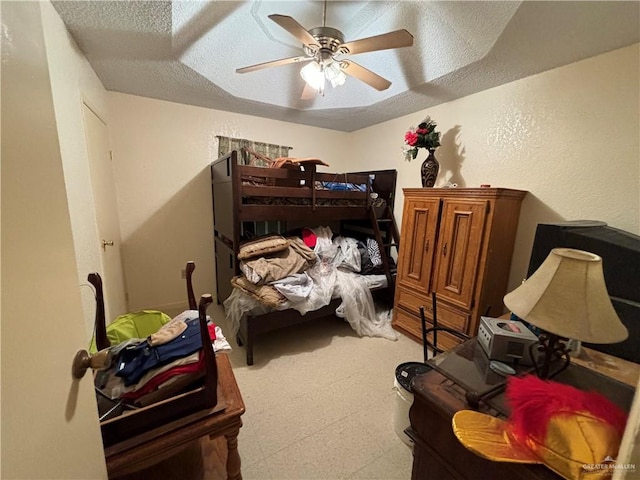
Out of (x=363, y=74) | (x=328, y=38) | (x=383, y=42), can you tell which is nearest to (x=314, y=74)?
(x=328, y=38)

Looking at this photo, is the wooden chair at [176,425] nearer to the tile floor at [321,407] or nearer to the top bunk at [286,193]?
the tile floor at [321,407]

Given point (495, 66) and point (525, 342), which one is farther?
point (495, 66)

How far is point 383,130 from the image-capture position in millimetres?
3510

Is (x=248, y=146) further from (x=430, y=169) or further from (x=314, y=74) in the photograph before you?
(x=430, y=169)

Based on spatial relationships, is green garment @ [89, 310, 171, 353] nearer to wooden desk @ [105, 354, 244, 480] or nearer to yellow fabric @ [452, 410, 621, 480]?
wooden desk @ [105, 354, 244, 480]

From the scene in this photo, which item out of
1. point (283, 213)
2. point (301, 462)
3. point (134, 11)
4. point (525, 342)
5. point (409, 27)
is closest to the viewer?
point (525, 342)

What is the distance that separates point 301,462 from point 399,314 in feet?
5.55

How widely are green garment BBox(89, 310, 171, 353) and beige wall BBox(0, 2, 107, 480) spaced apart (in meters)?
0.93

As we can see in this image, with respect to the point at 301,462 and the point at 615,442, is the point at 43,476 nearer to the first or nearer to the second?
the point at 615,442

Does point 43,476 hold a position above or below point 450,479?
above

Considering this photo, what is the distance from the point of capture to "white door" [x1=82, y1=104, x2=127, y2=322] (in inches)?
79.5

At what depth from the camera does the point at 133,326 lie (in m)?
1.47

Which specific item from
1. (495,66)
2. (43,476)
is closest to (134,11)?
(43,476)

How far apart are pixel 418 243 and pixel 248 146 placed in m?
2.40
